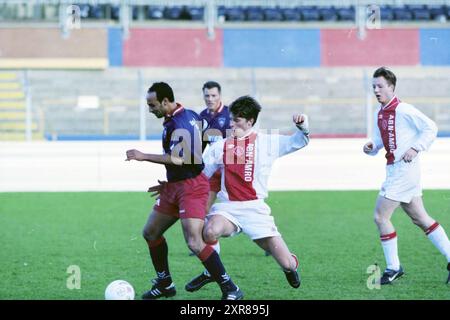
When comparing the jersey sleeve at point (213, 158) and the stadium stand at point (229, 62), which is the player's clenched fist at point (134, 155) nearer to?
the jersey sleeve at point (213, 158)

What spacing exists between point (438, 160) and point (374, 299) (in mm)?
11270

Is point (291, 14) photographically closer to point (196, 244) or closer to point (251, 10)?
point (251, 10)

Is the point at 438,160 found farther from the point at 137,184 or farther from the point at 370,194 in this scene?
the point at 137,184

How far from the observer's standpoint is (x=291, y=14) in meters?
28.0

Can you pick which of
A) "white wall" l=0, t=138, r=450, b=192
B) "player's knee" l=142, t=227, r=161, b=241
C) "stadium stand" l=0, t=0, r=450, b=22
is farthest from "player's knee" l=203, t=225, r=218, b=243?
"stadium stand" l=0, t=0, r=450, b=22

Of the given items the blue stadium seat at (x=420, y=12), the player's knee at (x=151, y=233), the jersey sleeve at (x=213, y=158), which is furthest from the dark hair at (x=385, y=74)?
the blue stadium seat at (x=420, y=12)

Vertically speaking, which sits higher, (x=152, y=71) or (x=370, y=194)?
(x=152, y=71)

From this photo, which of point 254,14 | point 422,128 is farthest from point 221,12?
point 422,128

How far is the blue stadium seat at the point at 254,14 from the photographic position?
2809cm

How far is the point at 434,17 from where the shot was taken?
29.0m

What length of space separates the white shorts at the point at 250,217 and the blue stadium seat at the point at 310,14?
70.0ft

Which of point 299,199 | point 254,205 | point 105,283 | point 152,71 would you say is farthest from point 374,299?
point 152,71

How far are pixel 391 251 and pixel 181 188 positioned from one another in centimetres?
206

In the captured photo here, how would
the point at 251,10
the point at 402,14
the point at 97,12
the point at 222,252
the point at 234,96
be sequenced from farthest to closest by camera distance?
the point at 402,14, the point at 251,10, the point at 97,12, the point at 234,96, the point at 222,252
